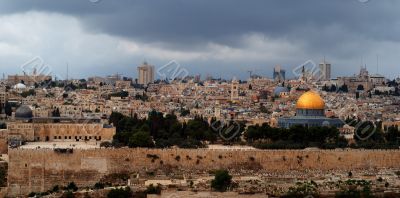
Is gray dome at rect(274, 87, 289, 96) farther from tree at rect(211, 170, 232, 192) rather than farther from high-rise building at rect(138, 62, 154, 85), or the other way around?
tree at rect(211, 170, 232, 192)

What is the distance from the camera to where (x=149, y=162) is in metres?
39.8

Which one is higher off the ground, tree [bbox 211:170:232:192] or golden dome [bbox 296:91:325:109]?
golden dome [bbox 296:91:325:109]

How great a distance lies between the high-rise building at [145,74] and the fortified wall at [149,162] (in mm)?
93467

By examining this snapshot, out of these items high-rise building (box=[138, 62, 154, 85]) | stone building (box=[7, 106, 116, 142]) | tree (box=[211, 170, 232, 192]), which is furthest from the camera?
high-rise building (box=[138, 62, 154, 85])

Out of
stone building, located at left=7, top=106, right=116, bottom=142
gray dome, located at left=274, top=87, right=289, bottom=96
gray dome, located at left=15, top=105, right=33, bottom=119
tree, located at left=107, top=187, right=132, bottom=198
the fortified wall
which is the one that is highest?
gray dome, located at left=274, top=87, right=289, bottom=96

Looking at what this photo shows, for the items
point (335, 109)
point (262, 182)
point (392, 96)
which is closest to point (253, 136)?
point (262, 182)

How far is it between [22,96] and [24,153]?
43500mm

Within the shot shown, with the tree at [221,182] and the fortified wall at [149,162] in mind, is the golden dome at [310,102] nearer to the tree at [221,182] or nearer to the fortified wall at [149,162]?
the fortified wall at [149,162]

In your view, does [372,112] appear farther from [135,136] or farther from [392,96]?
[135,136]

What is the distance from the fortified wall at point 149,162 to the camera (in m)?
39.1

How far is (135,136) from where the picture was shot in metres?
41.7

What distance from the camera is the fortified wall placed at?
39125 millimetres

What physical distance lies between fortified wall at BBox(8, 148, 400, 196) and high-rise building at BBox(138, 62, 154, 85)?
93.5 m

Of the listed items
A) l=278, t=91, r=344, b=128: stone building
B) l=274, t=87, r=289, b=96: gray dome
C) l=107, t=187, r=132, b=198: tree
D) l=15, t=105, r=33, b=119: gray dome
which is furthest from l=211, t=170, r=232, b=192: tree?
l=274, t=87, r=289, b=96: gray dome
